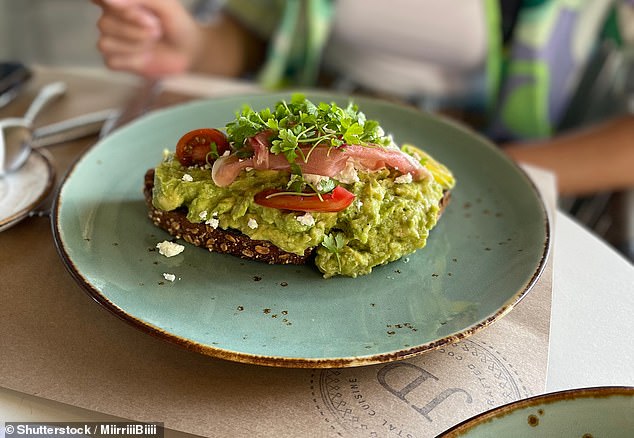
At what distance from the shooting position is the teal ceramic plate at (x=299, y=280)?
97cm

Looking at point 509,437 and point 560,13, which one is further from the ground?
point 560,13

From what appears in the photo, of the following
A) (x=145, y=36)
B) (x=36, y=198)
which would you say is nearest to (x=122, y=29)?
(x=145, y=36)

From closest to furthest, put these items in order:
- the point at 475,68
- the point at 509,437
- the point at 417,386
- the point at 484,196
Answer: the point at 509,437, the point at 417,386, the point at 484,196, the point at 475,68

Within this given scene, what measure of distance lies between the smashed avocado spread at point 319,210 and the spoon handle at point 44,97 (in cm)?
70

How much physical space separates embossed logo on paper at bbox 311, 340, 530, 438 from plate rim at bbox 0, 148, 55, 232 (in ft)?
2.13

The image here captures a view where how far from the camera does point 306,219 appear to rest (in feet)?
3.57

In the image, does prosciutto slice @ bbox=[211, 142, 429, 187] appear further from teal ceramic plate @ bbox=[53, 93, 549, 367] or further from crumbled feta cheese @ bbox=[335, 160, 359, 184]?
teal ceramic plate @ bbox=[53, 93, 549, 367]

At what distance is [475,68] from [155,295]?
1529 mm

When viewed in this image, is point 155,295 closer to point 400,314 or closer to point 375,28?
point 400,314

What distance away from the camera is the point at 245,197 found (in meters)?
1.12

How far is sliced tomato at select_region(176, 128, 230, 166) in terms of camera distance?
3.92 feet

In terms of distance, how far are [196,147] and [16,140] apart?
528 mm

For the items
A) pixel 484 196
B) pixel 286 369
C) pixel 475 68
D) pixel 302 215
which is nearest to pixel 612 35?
pixel 475 68

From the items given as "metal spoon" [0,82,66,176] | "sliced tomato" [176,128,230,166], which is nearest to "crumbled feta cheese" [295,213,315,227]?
"sliced tomato" [176,128,230,166]
